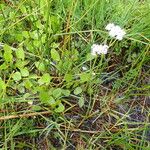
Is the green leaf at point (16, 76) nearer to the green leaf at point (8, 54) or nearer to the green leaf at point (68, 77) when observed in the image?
the green leaf at point (8, 54)

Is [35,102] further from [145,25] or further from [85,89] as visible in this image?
[145,25]

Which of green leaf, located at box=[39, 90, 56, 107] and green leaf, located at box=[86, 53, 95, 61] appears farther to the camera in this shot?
green leaf, located at box=[86, 53, 95, 61]

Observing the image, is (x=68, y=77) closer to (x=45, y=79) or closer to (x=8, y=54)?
(x=45, y=79)

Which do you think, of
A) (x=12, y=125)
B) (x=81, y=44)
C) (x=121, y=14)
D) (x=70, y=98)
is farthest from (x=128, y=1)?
(x=12, y=125)

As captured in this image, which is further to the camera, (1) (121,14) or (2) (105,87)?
(1) (121,14)

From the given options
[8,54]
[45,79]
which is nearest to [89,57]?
[45,79]

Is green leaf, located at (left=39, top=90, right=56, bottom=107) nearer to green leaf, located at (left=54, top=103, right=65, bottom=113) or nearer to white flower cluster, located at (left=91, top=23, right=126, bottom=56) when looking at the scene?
green leaf, located at (left=54, top=103, right=65, bottom=113)

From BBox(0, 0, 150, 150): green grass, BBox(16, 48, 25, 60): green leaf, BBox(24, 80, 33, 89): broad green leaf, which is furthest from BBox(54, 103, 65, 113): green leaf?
BBox(16, 48, 25, 60): green leaf

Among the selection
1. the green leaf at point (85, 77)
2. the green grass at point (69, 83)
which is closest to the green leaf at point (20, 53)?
the green grass at point (69, 83)
